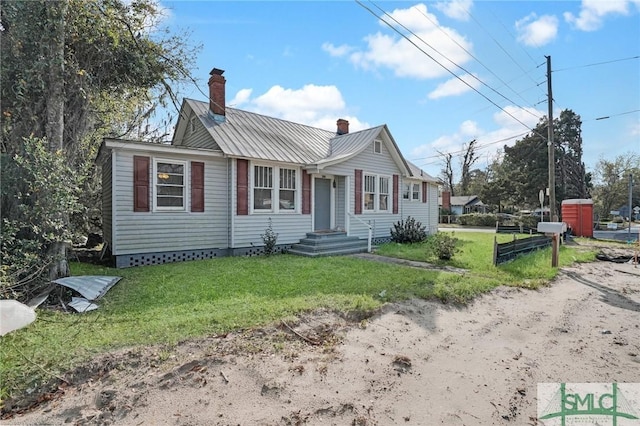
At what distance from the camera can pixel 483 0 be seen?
7992mm

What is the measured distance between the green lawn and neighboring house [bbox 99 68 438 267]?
1.05 m

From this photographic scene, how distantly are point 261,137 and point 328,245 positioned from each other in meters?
4.59

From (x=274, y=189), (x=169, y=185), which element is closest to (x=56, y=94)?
(x=169, y=185)

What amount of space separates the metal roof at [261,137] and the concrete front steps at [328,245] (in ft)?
8.90

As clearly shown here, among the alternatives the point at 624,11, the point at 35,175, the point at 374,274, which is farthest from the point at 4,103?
the point at 624,11

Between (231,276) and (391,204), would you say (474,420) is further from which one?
(391,204)

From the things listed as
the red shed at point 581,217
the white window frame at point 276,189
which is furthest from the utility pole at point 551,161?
the white window frame at point 276,189

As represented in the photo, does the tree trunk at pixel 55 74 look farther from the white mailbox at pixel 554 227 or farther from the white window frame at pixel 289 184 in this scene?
the white mailbox at pixel 554 227

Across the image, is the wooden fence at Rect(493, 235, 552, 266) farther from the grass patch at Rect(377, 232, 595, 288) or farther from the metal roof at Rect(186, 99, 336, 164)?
the metal roof at Rect(186, 99, 336, 164)

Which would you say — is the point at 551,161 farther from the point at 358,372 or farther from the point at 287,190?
the point at 358,372

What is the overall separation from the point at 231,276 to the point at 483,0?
8756 millimetres

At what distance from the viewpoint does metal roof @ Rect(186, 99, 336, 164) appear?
35.0 ft

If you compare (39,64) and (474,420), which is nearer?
(474,420)
